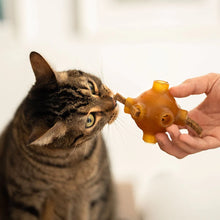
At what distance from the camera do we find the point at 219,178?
3.15 feet

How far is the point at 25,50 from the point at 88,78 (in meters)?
0.63

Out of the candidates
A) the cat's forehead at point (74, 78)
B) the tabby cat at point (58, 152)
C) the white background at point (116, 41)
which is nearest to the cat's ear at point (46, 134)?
the tabby cat at point (58, 152)

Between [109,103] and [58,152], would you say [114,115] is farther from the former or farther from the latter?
[58,152]

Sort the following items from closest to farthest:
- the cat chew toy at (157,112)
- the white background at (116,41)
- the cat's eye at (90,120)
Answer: the cat chew toy at (157,112) → the cat's eye at (90,120) → the white background at (116,41)

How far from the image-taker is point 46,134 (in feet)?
2.26

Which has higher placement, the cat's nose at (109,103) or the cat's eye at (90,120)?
the cat's nose at (109,103)

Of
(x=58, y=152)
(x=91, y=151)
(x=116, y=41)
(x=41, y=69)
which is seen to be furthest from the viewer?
(x=116, y=41)

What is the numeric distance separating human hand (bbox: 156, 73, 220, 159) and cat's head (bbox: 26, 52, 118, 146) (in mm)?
176

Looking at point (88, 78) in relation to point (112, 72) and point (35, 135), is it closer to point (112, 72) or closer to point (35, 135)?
point (35, 135)

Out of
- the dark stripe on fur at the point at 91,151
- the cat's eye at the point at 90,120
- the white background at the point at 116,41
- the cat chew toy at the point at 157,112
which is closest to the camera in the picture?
the cat chew toy at the point at 157,112

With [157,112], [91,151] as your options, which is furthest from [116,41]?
[157,112]

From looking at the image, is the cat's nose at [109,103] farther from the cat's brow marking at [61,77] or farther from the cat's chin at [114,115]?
the cat's brow marking at [61,77]

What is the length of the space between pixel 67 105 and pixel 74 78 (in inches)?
3.4

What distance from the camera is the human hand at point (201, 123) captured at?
26.8 inches
